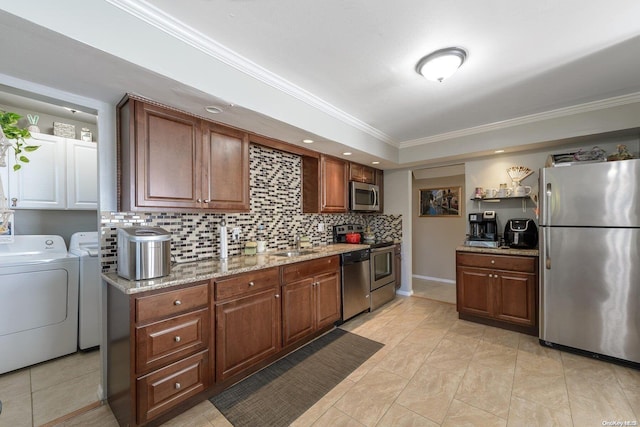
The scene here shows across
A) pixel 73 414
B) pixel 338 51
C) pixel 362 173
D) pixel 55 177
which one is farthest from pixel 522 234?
pixel 55 177

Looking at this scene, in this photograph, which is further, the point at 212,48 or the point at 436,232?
the point at 436,232

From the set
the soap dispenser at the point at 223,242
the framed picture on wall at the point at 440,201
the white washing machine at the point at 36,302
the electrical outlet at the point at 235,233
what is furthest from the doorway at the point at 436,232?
the white washing machine at the point at 36,302

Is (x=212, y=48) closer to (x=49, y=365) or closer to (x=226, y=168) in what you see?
(x=226, y=168)

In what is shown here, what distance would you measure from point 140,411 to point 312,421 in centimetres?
102

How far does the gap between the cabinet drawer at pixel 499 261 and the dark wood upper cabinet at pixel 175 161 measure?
8.92 feet

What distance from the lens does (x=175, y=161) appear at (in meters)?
1.97

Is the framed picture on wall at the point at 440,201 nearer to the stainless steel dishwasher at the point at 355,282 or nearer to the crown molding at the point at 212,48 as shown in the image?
the stainless steel dishwasher at the point at 355,282

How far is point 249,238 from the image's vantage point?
2.83 meters

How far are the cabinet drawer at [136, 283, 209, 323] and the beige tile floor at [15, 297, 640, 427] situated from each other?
720 millimetres

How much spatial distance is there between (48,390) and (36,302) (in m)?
0.78

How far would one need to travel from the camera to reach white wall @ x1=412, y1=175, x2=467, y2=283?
487 cm

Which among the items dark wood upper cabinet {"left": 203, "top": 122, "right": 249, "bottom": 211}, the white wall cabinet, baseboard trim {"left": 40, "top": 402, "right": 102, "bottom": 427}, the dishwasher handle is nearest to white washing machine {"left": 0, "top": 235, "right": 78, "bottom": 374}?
the white wall cabinet

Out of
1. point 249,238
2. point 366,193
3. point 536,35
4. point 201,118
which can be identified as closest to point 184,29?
point 201,118

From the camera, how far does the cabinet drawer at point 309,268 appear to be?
242 cm
